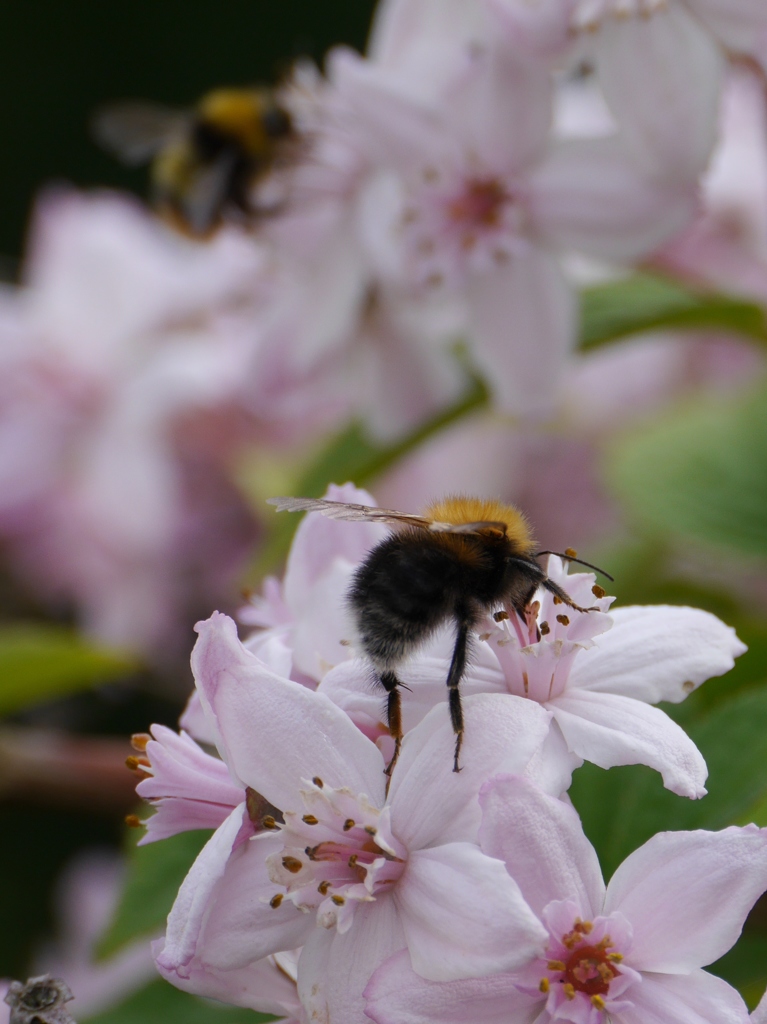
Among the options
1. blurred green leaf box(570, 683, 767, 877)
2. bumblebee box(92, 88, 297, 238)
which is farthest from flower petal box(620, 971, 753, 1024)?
bumblebee box(92, 88, 297, 238)

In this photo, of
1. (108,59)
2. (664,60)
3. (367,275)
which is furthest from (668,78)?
(108,59)

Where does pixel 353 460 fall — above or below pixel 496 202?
below

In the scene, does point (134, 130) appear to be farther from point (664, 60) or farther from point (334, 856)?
point (334, 856)

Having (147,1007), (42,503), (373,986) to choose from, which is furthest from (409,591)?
(42,503)

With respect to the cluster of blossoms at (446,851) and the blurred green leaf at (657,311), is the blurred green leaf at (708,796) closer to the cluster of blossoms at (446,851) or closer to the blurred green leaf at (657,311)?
the cluster of blossoms at (446,851)

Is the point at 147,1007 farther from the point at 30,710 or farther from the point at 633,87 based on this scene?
the point at 30,710

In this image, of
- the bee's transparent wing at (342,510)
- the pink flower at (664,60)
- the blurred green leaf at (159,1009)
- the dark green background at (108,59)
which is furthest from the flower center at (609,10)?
the dark green background at (108,59)

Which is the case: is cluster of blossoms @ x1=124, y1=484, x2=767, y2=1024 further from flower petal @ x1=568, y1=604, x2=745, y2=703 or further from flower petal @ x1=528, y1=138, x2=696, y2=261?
flower petal @ x1=528, y1=138, x2=696, y2=261
